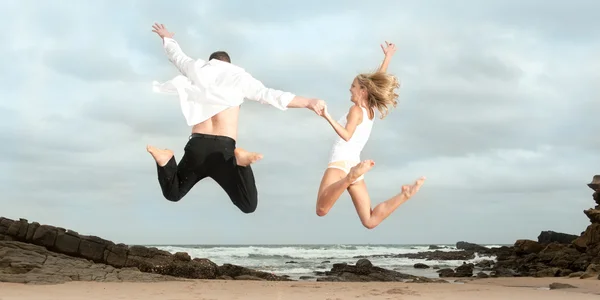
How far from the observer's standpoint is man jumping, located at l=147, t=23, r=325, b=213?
6.38 meters

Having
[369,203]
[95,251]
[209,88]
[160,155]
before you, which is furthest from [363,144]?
[95,251]

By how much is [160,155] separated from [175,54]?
3.88 ft

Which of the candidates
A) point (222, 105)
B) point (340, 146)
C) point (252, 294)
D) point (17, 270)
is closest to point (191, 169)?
point (222, 105)

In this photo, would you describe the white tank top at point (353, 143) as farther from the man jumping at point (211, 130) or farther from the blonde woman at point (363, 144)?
the man jumping at point (211, 130)

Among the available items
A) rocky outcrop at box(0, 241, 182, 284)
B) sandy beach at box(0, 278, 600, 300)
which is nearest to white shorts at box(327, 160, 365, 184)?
sandy beach at box(0, 278, 600, 300)

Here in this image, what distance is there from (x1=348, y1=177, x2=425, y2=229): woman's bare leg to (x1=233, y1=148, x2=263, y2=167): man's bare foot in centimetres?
120

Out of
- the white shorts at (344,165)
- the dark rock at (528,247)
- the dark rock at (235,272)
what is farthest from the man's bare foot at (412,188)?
the dark rock at (528,247)

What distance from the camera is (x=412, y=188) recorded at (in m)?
6.71

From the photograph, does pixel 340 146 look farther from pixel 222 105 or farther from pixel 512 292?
pixel 512 292

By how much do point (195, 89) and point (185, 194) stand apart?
1.18m

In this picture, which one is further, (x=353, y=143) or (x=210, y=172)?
(x=353, y=143)

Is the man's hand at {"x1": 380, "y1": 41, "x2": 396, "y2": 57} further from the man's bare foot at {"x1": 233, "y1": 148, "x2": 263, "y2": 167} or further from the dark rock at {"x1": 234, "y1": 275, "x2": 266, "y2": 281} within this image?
the dark rock at {"x1": 234, "y1": 275, "x2": 266, "y2": 281}

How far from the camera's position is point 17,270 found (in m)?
15.6

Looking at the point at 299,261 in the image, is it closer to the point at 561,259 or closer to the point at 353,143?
the point at 561,259
